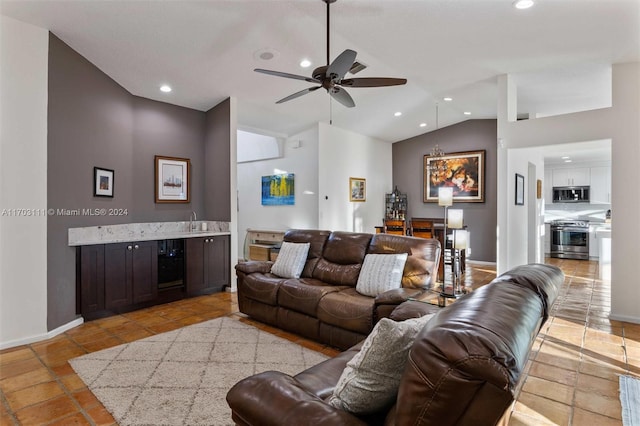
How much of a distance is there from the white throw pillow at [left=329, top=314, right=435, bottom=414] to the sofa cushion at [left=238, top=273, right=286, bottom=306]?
2.42m

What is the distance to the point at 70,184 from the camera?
3.68m

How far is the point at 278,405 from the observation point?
47.1 inches

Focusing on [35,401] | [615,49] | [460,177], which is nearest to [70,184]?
[35,401]

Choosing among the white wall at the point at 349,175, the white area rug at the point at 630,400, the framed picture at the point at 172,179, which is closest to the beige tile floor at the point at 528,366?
the white area rug at the point at 630,400

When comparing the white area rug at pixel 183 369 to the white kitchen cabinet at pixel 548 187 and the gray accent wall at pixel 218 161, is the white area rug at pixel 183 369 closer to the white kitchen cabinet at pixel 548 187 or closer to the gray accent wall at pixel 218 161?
the gray accent wall at pixel 218 161

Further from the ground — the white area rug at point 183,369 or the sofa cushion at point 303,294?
the sofa cushion at point 303,294

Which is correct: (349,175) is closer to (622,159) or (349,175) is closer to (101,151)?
(622,159)

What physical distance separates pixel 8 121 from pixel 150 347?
2428 millimetres

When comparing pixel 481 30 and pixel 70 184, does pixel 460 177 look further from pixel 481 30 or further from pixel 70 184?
pixel 70 184

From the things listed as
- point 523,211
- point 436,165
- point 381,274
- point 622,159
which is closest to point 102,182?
point 381,274

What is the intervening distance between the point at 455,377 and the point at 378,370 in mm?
408

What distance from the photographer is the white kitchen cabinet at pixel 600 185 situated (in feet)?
26.2

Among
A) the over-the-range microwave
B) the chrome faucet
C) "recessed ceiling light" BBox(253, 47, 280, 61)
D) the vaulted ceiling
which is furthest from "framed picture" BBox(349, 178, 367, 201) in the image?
the over-the-range microwave

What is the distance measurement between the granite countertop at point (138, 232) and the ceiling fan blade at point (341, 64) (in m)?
3.07
